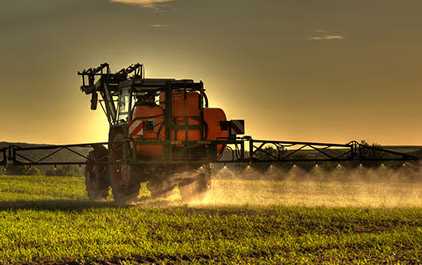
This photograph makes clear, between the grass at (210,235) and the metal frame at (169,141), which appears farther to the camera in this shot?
the metal frame at (169,141)

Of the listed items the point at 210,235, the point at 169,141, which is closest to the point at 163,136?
the point at 169,141

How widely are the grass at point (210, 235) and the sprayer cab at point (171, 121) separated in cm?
199

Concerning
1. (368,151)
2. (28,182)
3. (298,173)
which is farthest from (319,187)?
(28,182)

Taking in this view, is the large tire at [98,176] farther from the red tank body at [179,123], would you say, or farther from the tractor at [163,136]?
the red tank body at [179,123]

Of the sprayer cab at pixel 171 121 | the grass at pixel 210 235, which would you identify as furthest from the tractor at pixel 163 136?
the grass at pixel 210 235

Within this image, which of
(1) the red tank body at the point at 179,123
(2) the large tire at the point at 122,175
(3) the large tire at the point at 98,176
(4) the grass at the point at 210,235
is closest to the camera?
(4) the grass at the point at 210,235

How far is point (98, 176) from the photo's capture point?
2428 centimetres

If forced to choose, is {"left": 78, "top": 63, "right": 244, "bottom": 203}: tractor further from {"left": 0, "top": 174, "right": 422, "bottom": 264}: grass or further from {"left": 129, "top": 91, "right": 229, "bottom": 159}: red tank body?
{"left": 0, "top": 174, "right": 422, "bottom": 264}: grass

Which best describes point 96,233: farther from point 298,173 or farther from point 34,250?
point 298,173

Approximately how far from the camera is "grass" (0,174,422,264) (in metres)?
11.5

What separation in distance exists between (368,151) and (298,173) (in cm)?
1825

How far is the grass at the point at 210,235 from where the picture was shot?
11.5 m

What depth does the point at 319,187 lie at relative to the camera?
1143 inches

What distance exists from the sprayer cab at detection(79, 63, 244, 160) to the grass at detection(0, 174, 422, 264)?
1.99 metres
